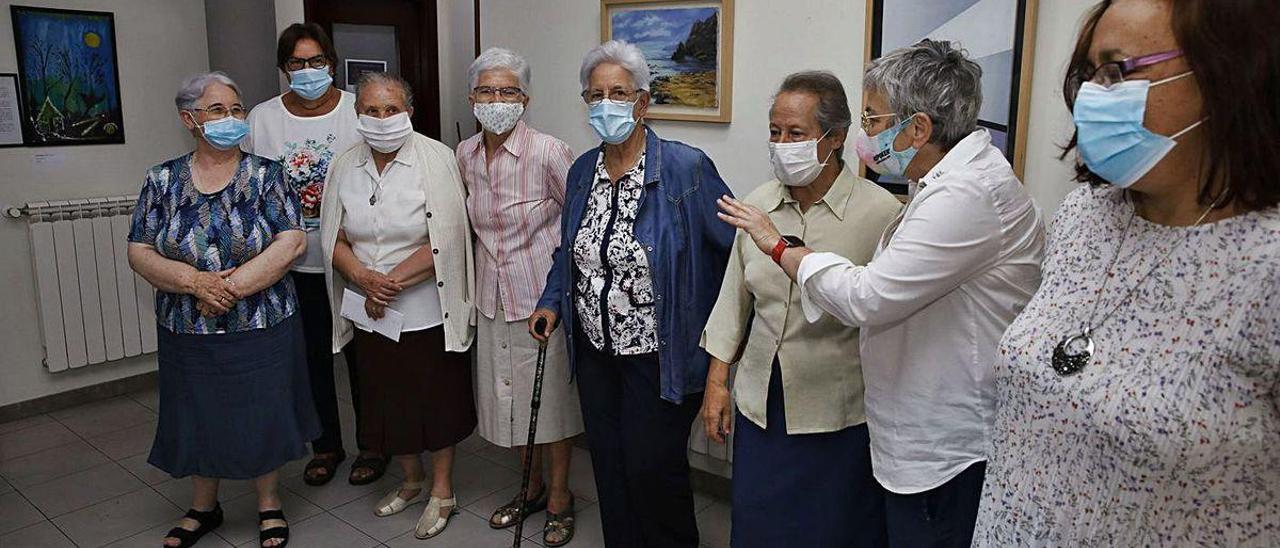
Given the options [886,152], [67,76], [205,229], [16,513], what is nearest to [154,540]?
[16,513]

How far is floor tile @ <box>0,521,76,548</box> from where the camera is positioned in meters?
2.99

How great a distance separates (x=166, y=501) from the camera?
11.0ft

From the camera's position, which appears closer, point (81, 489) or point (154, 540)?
point (154, 540)

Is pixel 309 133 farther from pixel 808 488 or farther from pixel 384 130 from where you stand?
pixel 808 488

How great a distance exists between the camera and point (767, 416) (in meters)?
2.09

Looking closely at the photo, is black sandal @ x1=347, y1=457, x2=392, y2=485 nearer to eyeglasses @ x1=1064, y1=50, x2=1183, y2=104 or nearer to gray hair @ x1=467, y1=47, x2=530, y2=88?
gray hair @ x1=467, y1=47, x2=530, y2=88

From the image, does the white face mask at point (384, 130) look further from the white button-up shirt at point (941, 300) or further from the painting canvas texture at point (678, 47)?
the white button-up shirt at point (941, 300)

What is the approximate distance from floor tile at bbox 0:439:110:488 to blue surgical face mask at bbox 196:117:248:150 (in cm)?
173

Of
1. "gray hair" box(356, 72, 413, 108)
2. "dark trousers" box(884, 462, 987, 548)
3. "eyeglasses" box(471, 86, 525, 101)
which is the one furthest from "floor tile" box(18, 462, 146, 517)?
"dark trousers" box(884, 462, 987, 548)

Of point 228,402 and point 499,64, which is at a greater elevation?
point 499,64

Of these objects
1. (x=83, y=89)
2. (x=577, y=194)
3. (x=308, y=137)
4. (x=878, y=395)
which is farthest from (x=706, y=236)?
(x=83, y=89)

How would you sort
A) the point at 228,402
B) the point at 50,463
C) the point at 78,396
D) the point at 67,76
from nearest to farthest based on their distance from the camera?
the point at 228,402, the point at 50,463, the point at 67,76, the point at 78,396

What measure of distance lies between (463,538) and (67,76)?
2835 millimetres

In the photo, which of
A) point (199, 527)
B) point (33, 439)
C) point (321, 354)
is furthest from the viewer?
point (33, 439)
